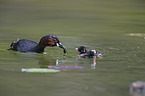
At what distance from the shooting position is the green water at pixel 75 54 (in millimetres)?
6539

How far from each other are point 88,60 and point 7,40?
3.92 m

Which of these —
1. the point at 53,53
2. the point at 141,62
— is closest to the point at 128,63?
the point at 141,62

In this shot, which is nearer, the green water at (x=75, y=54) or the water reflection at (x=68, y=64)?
the green water at (x=75, y=54)

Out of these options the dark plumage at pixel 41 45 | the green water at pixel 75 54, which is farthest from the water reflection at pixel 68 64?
the dark plumage at pixel 41 45

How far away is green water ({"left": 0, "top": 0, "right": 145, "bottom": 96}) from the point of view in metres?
6.54

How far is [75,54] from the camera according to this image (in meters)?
10.2

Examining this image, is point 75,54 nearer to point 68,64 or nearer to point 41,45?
point 41,45

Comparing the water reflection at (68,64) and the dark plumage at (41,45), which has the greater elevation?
the dark plumage at (41,45)

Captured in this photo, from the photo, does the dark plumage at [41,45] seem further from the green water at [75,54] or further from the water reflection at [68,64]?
the water reflection at [68,64]

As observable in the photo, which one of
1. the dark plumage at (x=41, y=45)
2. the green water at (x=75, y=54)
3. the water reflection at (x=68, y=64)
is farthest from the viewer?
the dark plumage at (x=41, y=45)

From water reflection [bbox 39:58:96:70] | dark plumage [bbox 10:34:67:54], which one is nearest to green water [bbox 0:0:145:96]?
water reflection [bbox 39:58:96:70]

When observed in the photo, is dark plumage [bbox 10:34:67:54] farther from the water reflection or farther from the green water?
the water reflection

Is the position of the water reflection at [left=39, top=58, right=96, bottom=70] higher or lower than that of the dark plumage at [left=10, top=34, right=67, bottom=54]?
lower

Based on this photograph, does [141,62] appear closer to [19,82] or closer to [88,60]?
[88,60]
